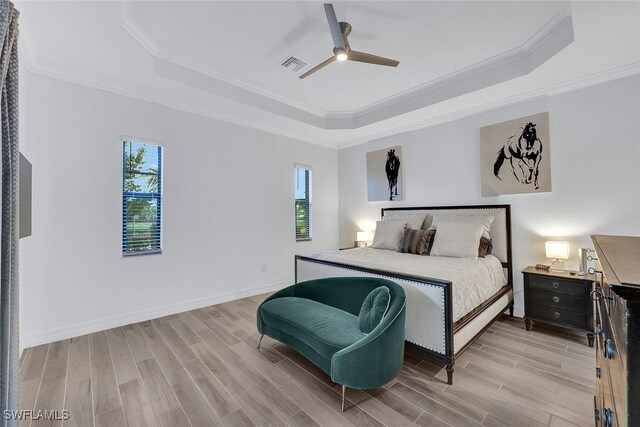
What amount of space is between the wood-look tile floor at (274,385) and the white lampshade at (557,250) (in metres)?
0.83

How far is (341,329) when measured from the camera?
210cm

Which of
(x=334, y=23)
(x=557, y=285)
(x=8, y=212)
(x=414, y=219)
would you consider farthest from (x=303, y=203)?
(x=8, y=212)

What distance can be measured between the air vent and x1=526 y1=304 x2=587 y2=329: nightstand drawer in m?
3.69

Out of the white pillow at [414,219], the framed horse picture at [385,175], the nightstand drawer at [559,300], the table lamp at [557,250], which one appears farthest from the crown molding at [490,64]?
the nightstand drawer at [559,300]

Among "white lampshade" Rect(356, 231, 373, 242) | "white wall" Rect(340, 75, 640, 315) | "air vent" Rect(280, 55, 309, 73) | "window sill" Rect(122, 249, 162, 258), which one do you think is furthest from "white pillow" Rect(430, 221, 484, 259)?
"window sill" Rect(122, 249, 162, 258)

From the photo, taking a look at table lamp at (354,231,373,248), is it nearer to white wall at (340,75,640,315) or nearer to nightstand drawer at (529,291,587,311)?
white wall at (340,75,640,315)

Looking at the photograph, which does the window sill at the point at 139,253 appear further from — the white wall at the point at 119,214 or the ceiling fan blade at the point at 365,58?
the ceiling fan blade at the point at 365,58

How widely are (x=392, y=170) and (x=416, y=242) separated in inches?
62.3

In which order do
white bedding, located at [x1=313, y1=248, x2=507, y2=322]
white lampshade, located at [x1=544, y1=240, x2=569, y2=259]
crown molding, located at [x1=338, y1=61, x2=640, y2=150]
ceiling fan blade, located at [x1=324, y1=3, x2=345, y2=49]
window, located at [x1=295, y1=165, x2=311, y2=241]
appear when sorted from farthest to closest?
window, located at [x1=295, y1=165, x2=311, y2=241] < white lampshade, located at [x1=544, y1=240, x2=569, y2=259] < crown molding, located at [x1=338, y1=61, x2=640, y2=150] < white bedding, located at [x1=313, y1=248, x2=507, y2=322] < ceiling fan blade, located at [x1=324, y1=3, x2=345, y2=49]

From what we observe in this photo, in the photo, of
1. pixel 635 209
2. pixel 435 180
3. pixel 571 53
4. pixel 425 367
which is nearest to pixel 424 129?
pixel 435 180

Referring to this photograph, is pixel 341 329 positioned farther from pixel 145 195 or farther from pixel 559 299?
pixel 145 195

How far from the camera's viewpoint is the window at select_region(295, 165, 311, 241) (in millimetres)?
5148

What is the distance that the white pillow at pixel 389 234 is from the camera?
3.95 metres

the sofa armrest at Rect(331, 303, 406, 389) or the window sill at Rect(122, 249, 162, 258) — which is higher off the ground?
the window sill at Rect(122, 249, 162, 258)
